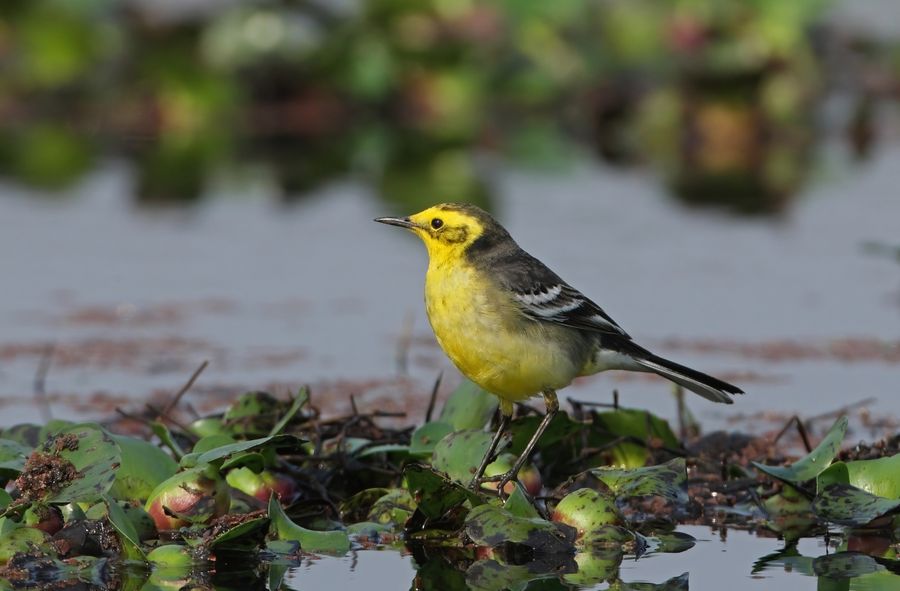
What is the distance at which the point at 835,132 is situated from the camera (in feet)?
57.0

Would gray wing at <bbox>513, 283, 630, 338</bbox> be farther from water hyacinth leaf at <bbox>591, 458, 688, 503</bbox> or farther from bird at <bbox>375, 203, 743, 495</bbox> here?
water hyacinth leaf at <bbox>591, 458, 688, 503</bbox>

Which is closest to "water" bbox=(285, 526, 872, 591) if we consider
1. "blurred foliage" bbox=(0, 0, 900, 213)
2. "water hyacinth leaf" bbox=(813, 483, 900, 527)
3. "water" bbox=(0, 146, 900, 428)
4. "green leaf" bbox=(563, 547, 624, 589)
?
"green leaf" bbox=(563, 547, 624, 589)

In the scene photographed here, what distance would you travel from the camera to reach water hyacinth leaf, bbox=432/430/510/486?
6418 millimetres

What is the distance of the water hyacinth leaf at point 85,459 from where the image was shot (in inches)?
231

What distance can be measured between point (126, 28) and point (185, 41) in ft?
2.50

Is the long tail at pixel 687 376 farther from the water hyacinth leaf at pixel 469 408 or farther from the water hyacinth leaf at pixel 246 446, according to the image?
the water hyacinth leaf at pixel 246 446

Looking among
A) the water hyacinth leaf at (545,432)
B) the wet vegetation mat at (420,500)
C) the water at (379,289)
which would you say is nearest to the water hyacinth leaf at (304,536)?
the wet vegetation mat at (420,500)

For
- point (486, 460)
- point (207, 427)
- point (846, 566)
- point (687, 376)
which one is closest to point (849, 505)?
point (846, 566)

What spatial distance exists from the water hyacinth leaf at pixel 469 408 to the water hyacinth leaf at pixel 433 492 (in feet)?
2.48

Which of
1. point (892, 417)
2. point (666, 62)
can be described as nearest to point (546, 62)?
point (666, 62)

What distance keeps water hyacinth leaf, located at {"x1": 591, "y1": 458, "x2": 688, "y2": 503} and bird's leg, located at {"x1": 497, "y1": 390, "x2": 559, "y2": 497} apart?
0.29 metres

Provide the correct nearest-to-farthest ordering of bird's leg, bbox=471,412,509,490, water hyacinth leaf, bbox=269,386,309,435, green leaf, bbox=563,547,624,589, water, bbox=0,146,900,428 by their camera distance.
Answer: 1. green leaf, bbox=563,547,624,589
2. bird's leg, bbox=471,412,509,490
3. water hyacinth leaf, bbox=269,386,309,435
4. water, bbox=0,146,900,428

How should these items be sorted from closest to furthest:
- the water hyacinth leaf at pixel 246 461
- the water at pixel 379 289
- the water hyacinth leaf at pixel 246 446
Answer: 1. the water hyacinth leaf at pixel 246 446
2. the water hyacinth leaf at pixel 246 461
3. the water at pixel 379 289

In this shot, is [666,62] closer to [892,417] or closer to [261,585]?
[892,417]
